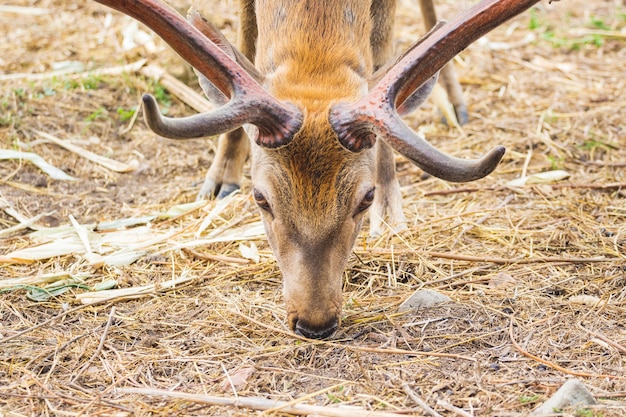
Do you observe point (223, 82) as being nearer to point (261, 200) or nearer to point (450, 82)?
point (261, 200)

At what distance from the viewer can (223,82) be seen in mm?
3523

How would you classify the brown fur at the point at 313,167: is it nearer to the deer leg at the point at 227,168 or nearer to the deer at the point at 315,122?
the deer at the point at 315,122

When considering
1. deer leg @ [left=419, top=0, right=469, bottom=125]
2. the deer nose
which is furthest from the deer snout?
deer leg @ [left=419, top=0, right=469, bottom=125]

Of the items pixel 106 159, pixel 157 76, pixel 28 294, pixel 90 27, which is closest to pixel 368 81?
pixel 28 294

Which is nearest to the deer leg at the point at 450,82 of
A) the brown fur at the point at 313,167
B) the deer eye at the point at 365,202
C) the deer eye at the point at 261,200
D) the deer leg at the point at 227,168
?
the deer leg at the point at 227,168

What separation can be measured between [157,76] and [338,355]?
187 inches

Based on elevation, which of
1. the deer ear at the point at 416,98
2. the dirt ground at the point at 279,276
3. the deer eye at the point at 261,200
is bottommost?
the dirt ground at the point at 279,276

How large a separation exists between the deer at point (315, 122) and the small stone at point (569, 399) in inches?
35.1

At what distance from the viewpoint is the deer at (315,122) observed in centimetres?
333

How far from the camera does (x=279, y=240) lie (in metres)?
3.67

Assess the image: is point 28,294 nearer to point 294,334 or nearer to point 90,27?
point 294,334

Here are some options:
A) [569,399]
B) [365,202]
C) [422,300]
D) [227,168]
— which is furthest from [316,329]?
[227,168]

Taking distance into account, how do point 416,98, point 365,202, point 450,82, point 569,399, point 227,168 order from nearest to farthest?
point 569,399 < point 365,202 < point 416,98 < point 227,168 < point 450,82

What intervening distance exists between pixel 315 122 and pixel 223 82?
45 cm
